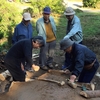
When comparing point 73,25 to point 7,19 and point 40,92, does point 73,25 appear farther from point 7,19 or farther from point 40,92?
point 7,19

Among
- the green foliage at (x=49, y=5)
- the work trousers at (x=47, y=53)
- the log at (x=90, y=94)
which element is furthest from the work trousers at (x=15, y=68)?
the green foliage at (x=49, y=5)

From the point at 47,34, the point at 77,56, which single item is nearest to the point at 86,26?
the point at 47,34

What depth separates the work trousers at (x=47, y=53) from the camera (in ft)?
24.3

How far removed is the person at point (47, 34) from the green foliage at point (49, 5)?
8.89 meters

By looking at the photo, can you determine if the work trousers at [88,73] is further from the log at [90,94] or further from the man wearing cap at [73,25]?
the man wearing cap at [73,25]

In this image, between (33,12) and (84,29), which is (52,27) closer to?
(84,29)

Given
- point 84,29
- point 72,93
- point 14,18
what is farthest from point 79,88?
point 84,29

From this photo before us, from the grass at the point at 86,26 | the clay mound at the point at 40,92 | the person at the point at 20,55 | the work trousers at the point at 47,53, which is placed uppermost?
the person at the point at 20,55

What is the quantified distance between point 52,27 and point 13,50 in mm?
1883

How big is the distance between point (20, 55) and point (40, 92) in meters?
1.29

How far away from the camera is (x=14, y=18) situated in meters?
10.8

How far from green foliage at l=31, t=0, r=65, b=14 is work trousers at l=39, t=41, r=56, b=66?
879cm

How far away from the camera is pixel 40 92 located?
463 cm

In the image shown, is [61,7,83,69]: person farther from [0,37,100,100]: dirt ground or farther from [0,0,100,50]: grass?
[0,0,100,50]: grass
